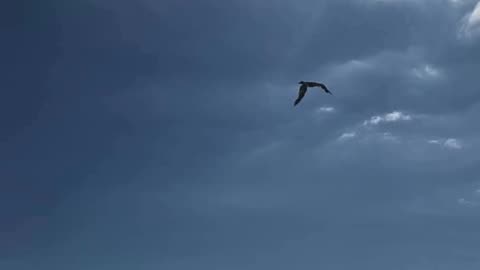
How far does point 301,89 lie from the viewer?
55.8 m
